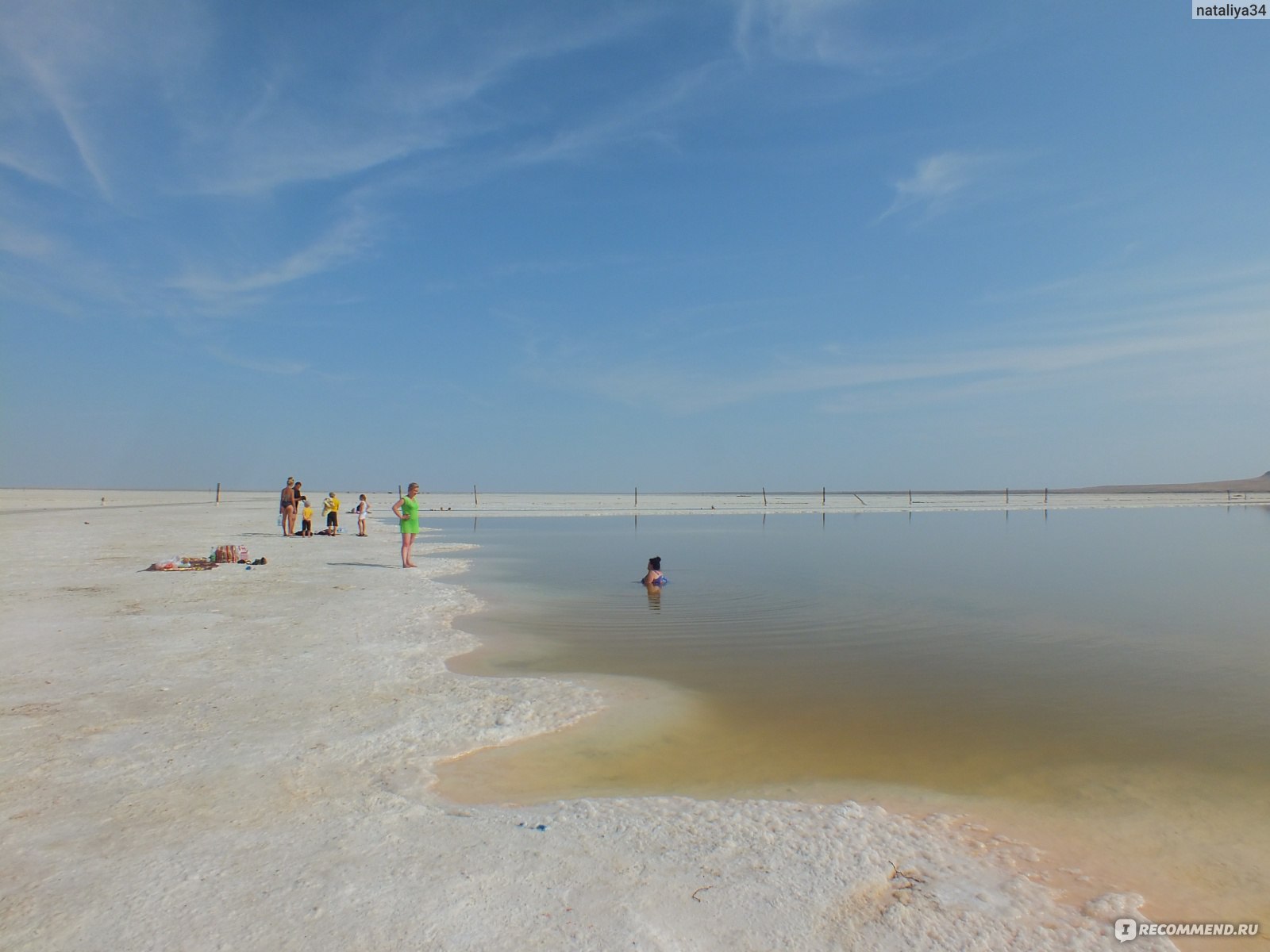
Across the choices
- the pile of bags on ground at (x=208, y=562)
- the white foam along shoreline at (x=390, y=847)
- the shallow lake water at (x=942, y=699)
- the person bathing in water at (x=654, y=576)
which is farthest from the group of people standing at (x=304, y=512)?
the white foam along shoreline at (x=390, y=847)

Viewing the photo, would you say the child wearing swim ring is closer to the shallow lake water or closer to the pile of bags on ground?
the shallow lake water

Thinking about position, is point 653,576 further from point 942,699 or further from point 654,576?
point 942,699

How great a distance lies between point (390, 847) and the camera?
4391mm

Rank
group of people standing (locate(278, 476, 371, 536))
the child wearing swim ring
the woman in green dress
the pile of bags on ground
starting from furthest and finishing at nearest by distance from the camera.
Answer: group of people standing (locate(278, 476, 371, 536)) → the woman in green dress → the pile of bags on ground → the child wearing swim ring

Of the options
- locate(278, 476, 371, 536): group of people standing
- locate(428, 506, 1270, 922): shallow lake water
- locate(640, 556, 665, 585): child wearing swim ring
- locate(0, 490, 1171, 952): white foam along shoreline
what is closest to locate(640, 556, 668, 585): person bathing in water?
locate(640, 556, 665, 585): child wearing swim ring

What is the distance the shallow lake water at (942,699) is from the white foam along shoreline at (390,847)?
55 cm

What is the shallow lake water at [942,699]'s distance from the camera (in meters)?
5.25

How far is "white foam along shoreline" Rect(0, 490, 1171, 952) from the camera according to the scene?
11.9 ft

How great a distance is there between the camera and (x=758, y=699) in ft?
25.9

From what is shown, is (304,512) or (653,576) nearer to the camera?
(653,576)

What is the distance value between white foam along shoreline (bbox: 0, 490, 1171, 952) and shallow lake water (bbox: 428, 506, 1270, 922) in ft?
1.81

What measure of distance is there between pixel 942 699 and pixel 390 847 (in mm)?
5717

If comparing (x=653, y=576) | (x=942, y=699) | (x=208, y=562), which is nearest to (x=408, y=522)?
(x=208, y=562)

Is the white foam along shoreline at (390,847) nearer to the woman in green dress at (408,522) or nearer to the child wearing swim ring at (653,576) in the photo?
the child wearing swim ring at (653,576)
